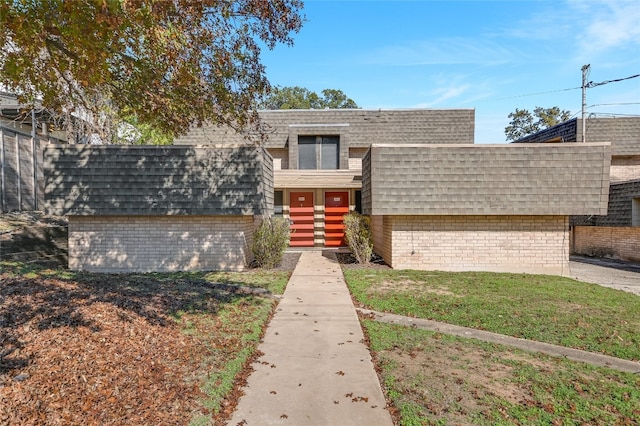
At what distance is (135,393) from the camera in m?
3.48

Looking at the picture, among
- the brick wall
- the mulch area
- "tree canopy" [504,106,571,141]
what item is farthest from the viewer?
"tree canopy" [504,106,571,141]

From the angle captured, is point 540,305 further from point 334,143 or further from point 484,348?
point 334,143

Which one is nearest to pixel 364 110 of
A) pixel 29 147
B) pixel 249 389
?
pixel 29 147

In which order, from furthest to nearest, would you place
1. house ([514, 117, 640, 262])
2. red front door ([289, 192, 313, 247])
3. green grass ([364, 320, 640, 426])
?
red front door ([289, 192, 313, 247])
house ([514, 117, 640, 262])
green grass ([364, 320, 640, 426])

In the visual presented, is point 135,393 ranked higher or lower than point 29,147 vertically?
lower

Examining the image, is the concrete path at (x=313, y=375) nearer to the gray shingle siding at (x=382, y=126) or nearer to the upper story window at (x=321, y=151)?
the upper story window at (x=321, y=151)

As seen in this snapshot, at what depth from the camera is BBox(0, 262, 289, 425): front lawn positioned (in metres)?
3.17

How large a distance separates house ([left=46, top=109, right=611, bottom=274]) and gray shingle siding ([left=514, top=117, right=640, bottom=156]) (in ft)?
35.3

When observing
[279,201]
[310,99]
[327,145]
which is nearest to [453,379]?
[279,201]

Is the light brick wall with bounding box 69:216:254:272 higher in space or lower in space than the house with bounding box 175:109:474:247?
lower

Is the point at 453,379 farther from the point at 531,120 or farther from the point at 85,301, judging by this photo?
the point at 531,120

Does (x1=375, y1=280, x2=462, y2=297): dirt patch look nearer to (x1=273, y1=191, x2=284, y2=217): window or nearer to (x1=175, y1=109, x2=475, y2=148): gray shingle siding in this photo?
(x1=273, y1=191, x2=284, y2=217): window

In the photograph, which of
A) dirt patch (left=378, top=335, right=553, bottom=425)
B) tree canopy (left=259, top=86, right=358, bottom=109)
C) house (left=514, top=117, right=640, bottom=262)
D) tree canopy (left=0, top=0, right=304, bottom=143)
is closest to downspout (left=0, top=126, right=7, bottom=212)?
tree canopy (left=0, top=0, right=304, bottom=143)

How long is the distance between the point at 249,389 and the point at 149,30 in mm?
4700
